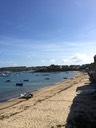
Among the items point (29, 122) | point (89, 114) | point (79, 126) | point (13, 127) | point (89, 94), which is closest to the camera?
point (79, 126)

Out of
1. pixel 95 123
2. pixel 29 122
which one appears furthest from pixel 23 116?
pixel 95 123

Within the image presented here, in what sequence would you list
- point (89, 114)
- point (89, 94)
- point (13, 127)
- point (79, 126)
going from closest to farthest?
point (79, 126)
point (13, 127)
point (89, 114)
point (89, 94)

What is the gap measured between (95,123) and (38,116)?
6990mm

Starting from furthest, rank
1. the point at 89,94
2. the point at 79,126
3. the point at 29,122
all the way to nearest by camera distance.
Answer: the point at 89,94 < the point at 29,122 < the point at 79,126

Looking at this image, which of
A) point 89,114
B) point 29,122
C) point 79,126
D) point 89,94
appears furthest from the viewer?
point 89,94

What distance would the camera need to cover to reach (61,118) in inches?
909

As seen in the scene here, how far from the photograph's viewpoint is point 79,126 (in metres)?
19.5

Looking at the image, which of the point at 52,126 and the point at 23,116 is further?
the point at 23,116

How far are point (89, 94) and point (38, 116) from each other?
53.6 feet

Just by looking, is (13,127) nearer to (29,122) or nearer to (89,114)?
(29,122)

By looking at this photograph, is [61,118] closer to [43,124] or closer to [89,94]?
[43,124]

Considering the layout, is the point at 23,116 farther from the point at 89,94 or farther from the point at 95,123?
the point at 89,94

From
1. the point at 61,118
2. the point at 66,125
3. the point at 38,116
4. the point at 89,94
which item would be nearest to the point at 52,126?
the point at 66,125

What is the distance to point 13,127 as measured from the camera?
2078 cm
